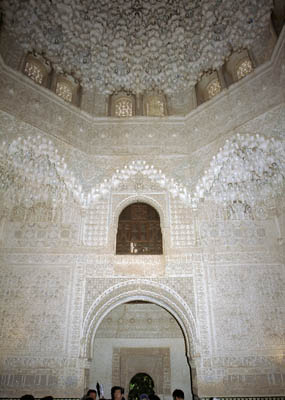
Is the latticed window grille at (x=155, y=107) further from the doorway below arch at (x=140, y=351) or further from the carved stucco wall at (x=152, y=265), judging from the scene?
the doorway below arch at (x=140, y=351)

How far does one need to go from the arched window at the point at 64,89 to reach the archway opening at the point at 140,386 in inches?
310

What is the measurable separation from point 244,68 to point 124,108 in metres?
3.41

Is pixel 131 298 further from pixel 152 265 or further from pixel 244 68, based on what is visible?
pixel 244 68

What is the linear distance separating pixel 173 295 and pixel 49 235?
3052 mm

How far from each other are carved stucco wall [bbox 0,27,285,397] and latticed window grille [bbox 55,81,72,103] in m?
0.83

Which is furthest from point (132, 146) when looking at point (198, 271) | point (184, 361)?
point (184, 361)

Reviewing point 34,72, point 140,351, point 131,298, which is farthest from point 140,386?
point 34,72

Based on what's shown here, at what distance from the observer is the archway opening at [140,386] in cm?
845

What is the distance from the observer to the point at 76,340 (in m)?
6.14

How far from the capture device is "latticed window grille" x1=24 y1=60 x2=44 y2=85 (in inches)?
319

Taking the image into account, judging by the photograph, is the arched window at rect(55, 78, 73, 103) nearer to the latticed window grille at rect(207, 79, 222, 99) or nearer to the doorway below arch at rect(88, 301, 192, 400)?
the latticed window grille at rect(207, 79, 222, 99)

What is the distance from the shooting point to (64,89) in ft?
28.8

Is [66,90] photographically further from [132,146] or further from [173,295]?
[173,295]

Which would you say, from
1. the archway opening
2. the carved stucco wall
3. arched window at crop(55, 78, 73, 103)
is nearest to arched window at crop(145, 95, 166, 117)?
the carved stucco wall
